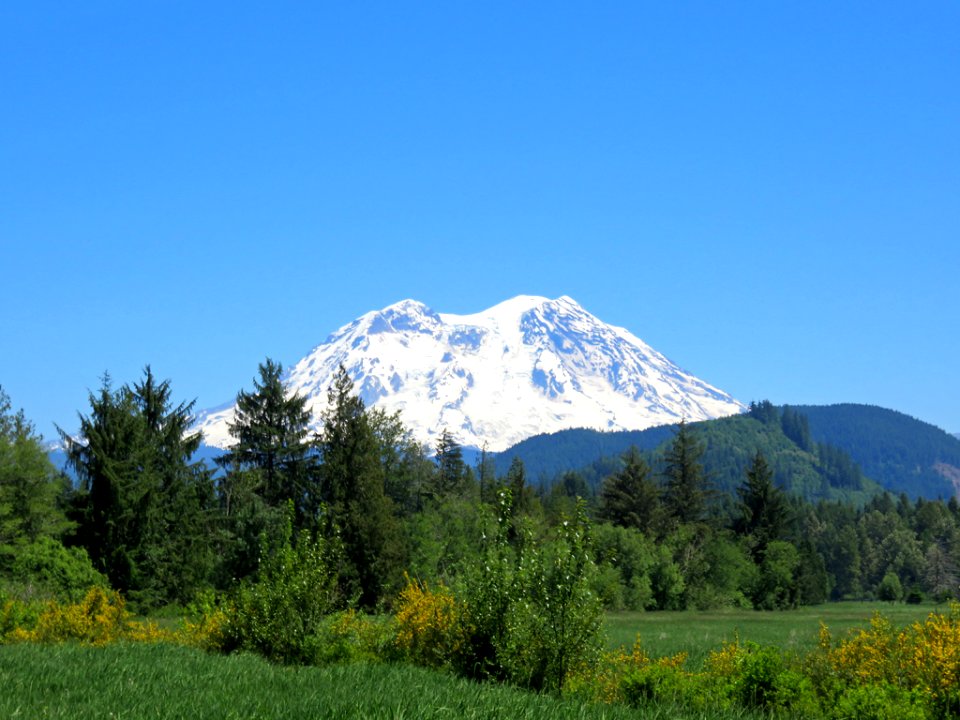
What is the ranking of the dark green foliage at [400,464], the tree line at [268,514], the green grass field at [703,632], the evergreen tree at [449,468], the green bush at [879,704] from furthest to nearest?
the evergreen tree at [449,468] → the dark green foliage at [400,464] → the tree line at [268,514] → the green grass field at [703,632] → the green bush at [879,704]

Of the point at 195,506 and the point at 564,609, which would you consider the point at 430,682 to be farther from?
the point at 195,506

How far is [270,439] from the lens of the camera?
73062mm

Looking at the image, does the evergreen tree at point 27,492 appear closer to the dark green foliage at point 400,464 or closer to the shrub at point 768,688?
the dark green foliage at point 400,464

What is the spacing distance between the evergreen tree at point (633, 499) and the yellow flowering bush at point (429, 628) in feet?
252

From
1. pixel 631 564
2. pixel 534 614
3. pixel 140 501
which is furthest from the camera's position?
pixel 631 564

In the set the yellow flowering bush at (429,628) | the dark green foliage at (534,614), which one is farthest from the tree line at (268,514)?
the dark green foliage at (534,614)

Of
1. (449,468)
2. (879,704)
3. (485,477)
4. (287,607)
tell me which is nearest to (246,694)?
(879,704)

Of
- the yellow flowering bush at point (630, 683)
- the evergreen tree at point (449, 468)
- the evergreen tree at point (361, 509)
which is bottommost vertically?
the yellow flowering bush at point (630, 683)

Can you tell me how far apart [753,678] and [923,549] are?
176 m

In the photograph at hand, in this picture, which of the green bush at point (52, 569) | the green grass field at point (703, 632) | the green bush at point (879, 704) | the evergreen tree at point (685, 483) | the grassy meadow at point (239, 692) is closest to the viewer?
the grassy meadow at point (239, 692)

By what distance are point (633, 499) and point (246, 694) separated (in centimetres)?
8842

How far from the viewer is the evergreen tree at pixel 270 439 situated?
71.3 meters

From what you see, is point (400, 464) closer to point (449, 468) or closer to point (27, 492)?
point (449, 468)

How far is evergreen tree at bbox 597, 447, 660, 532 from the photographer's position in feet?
323
